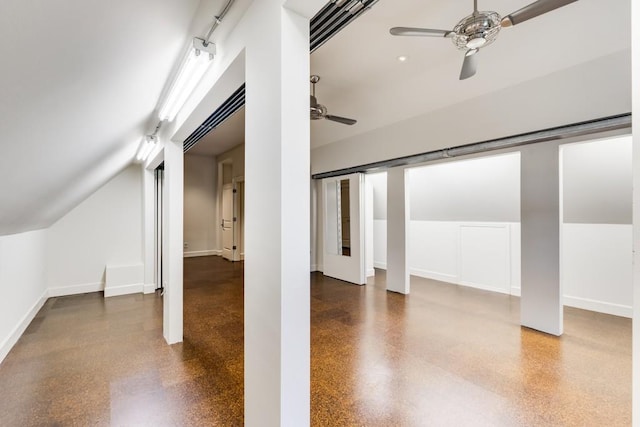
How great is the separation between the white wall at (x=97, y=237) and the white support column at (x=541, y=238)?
543cm

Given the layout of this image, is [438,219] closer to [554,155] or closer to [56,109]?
[554,155]

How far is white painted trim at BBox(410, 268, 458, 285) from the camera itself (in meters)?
5.14

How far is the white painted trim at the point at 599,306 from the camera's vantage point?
132 inches

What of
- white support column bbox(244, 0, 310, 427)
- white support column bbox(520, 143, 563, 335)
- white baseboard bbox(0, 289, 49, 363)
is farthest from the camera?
white support column bbox(520, 143, 563, 335)

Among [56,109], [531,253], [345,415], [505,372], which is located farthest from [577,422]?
[56,109]

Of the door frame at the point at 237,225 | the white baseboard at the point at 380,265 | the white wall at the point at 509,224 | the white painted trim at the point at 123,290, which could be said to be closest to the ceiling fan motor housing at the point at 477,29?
the white wall at the point at 509,224

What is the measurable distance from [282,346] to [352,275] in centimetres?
424

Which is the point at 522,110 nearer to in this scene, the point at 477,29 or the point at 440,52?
the point at 440,52

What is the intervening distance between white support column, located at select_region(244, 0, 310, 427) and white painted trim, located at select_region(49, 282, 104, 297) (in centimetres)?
481

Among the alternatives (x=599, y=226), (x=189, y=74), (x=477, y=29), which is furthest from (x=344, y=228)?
(x=189, y=74)

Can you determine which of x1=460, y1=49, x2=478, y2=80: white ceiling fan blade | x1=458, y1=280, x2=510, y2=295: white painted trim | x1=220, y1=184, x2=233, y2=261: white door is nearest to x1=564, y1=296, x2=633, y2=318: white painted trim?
x1=458, y1=280, x2=510, y2=295: white painted trim

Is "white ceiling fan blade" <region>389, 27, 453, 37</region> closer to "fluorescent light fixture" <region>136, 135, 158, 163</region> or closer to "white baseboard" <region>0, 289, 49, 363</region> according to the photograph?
"fluorescent light fixture" <region>136, 135, 158, 163</region>

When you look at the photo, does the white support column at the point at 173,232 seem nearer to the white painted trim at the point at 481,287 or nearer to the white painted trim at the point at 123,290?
the white painted trim at the point at 123,290

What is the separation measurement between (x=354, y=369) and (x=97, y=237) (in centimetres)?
459
